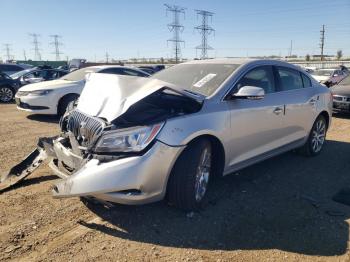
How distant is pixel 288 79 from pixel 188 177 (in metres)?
2.78

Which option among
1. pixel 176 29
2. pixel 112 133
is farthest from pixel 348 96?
pixel 176 29

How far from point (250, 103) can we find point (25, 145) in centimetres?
427

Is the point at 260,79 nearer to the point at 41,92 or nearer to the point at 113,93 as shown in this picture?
the point at 113,93

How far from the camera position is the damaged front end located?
3.22m

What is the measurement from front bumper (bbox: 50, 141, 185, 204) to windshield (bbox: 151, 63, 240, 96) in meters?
1.16

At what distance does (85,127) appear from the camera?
12.0 feet

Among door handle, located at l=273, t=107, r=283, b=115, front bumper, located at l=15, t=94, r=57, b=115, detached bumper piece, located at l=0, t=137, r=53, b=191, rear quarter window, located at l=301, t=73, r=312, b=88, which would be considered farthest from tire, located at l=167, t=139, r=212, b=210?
front bumper, located at l=15, t=94, r=57, b=115

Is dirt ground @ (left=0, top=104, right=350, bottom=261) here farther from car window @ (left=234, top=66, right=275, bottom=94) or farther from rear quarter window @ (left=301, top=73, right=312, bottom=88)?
rear quarter window @ (left=301, top=73, right=312, bottom=88)

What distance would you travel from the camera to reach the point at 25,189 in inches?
173

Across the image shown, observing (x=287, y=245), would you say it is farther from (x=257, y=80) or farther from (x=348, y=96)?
(x=348, y=96)

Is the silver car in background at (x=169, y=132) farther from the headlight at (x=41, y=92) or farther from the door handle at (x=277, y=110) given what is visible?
the headlight at (x=41, y=92)

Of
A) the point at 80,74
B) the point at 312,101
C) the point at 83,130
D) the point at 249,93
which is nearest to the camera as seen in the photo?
the point at 83,130

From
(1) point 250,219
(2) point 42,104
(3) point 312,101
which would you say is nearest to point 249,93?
(1) point 250,219

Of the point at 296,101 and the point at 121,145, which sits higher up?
the point at 296,101
